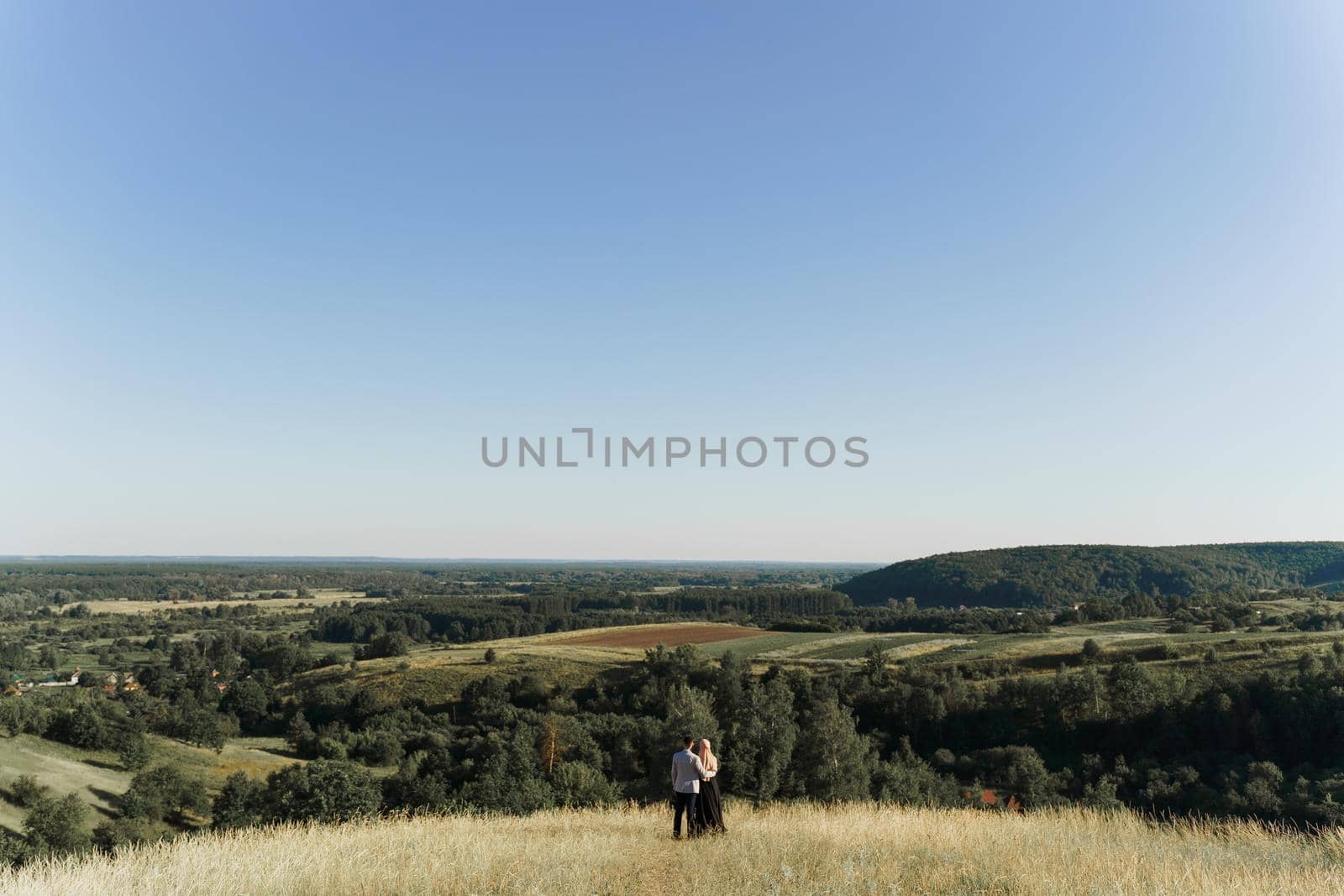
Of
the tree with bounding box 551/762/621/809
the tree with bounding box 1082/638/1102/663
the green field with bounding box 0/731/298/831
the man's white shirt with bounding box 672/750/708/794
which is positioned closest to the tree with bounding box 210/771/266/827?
the green field with bounding box 0/731/298/831

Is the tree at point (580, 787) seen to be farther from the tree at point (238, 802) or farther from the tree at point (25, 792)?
the tree at point (25, 792)

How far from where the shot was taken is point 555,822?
53.6 feet

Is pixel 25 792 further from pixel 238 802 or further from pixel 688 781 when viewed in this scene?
pixel 688 781

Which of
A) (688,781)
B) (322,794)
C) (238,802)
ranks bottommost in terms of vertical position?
(238,802)

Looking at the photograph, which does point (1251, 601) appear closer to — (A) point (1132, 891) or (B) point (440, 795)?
(B) point (440, 795)

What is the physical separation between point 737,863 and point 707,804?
3312mm

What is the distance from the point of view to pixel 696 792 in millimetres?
13008

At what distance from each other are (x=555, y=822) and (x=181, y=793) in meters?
45.3

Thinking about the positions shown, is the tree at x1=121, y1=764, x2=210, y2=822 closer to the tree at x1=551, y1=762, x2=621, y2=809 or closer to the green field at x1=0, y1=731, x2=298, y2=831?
the green field at x1=0, y1=731, x2=298, y2=831

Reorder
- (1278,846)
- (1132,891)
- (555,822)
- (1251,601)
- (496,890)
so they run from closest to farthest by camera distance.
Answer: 1. (1132,891)
2. (496,890)
3. (1278,846)
4. (555,822)
5. (1251,601)

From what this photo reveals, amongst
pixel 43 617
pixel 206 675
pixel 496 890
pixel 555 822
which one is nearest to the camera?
pixel 496 890

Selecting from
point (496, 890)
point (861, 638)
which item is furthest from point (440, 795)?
point (861, 638)

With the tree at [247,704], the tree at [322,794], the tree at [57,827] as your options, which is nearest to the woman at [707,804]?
the tree at [322,794]

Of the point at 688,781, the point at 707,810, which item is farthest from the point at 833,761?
the point at 688,781
